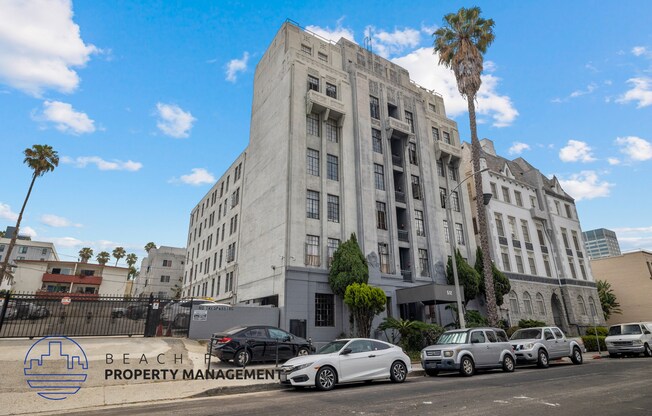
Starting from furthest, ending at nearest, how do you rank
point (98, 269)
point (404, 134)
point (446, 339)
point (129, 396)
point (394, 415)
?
1. point (98, 269)
2. point (404, 134)
3. point (446, 339)
4. point (129, 396)
5. point (394, 415)

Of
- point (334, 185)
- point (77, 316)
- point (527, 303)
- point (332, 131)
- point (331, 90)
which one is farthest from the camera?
point (527, 303)

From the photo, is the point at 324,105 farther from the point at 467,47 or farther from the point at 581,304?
the point at 581,304

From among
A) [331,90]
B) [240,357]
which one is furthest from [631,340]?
[331,90]

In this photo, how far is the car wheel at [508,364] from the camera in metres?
14.9

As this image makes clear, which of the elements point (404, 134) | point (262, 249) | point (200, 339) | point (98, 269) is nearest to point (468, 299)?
point (404, 134)

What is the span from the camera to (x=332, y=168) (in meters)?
26.9

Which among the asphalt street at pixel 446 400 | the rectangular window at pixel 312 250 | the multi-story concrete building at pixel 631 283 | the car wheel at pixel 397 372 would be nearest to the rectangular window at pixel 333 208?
the rectangular window at pixel 312 250

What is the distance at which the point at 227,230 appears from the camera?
38375 mm

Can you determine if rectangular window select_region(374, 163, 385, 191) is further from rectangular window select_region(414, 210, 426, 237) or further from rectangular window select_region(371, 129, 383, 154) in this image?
rectangular window select_region(414, 210, 426, 237)

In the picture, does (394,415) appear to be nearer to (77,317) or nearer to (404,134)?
(77,317)

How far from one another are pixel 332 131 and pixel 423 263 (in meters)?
12.9

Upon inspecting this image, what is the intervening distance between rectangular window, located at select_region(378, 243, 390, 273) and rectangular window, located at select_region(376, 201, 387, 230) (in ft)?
4.72

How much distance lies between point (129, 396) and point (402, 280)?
20.1 metres

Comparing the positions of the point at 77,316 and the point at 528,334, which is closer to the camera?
the point at 528,334
